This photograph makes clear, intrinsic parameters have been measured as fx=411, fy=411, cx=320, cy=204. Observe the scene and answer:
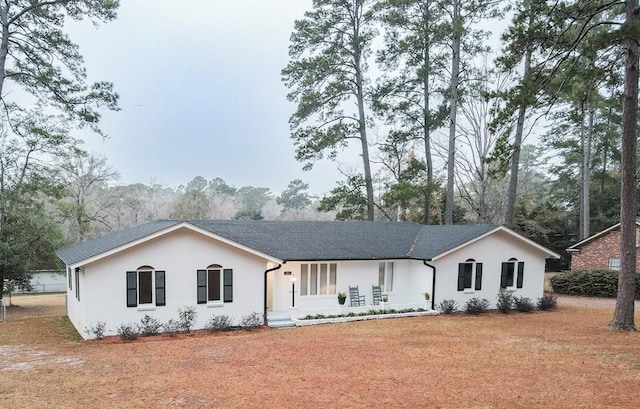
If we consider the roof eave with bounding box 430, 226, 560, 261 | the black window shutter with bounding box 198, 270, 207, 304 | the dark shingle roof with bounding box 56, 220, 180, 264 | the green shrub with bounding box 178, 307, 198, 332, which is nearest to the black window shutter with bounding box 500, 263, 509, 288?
the roof eave with bounding box 430, 226, 560, 261

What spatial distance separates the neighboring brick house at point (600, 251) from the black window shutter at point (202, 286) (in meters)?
24.1

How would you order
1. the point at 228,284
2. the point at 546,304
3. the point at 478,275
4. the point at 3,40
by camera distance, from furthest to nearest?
1. the point at 546,304
2. the point at 478,275
3. the point at 3,40
4. the point at 228,284

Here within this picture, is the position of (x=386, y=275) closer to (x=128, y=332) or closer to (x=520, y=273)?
(x=520, y=273)

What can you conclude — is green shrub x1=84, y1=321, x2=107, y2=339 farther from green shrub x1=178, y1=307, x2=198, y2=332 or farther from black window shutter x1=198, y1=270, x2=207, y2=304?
black window shutter x1=198, y1=270, x2=207, y2=304

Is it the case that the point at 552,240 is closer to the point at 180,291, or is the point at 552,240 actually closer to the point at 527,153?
the point at 527,153

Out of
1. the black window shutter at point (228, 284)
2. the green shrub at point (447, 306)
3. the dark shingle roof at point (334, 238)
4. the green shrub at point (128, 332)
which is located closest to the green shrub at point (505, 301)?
the green shrub at point (447, 306)

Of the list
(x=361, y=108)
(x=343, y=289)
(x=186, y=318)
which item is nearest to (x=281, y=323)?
(x=186, y=318)

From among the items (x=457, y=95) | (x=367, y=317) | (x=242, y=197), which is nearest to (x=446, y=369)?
(x=367, y=317)

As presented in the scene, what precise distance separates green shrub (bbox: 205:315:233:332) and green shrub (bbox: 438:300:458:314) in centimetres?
905

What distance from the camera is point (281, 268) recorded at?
16875 millimetres

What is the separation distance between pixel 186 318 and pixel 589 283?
2226 cm

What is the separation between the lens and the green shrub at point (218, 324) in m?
14.1

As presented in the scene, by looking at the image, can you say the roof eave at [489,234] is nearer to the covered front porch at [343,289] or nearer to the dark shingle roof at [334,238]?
the dark shingle roof at [334,238]

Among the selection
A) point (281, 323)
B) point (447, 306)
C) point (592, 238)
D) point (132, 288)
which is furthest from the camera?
point (592, 238)
